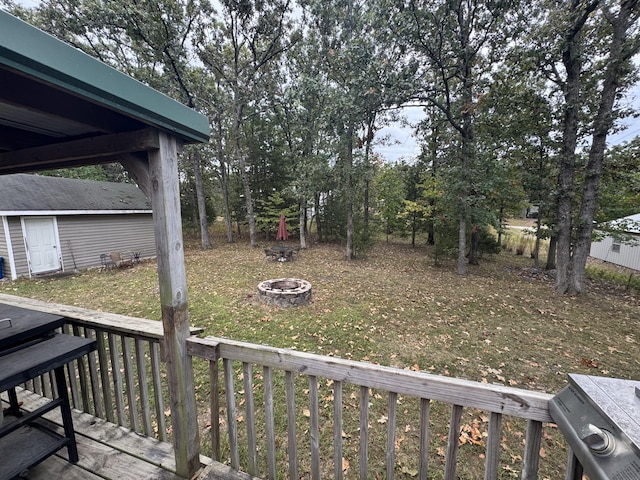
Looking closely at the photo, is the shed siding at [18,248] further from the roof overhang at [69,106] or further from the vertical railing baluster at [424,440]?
the vertical railing baluster at [424,440]

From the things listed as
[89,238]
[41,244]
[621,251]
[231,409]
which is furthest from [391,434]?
[621,251]

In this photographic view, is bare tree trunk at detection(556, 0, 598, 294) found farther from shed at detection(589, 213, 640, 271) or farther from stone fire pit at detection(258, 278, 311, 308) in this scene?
stone fire pit at detection(258, 278, 311, 308)

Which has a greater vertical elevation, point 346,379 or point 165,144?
point 165,144

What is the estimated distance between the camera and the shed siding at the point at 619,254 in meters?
12.7

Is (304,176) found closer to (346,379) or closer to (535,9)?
(535,9)

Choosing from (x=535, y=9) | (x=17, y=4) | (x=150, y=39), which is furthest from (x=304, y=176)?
(x=17, y=4)

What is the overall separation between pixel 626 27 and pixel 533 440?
935 centimetres

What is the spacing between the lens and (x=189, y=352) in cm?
174

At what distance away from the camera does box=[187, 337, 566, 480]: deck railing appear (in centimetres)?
117


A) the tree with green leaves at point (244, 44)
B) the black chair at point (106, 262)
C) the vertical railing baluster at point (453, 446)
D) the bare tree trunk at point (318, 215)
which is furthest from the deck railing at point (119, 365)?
the bare tree trunk at point (318, 215)

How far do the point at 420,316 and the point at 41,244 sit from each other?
498 inches

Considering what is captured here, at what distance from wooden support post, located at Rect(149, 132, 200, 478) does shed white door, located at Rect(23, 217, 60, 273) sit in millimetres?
11357

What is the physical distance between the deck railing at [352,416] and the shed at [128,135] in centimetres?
20

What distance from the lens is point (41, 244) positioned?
9.11 metres
